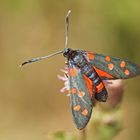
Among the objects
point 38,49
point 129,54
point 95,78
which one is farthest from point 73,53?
point 38,49

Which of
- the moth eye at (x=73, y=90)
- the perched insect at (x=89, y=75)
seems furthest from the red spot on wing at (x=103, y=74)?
the moth eye at (x=73, y=90)

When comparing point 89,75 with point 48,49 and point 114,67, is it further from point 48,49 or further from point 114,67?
point 48,49

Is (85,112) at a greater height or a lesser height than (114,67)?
lesser

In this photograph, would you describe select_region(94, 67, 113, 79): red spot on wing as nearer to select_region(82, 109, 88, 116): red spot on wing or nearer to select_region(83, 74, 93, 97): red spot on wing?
select_region(83, 74, 93, 97): red spot on wing

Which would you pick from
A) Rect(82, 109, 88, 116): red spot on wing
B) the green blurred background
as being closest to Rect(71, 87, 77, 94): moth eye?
Rect(82, 109, 88, 116): red spot on wing

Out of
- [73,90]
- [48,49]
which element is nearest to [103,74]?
[73,90]

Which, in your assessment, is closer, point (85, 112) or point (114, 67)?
point (85, 112)
